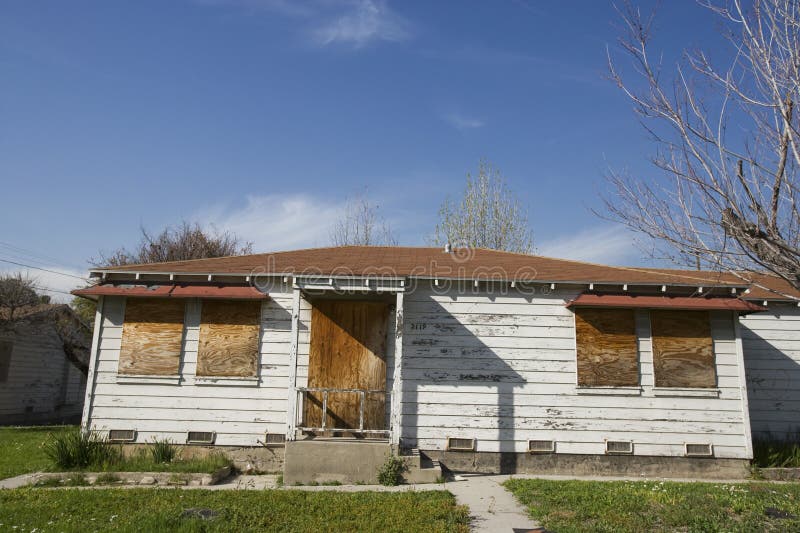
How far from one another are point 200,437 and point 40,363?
17.6 m

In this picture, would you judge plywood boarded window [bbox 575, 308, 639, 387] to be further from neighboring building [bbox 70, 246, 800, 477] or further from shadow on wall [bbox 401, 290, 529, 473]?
shadow on wall [bbox 401, 290, 529, 473]

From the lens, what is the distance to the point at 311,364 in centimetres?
1085

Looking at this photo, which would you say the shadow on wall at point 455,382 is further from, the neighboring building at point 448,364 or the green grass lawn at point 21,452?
the green grass lawn at point 21,452

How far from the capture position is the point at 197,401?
10734 millimetres

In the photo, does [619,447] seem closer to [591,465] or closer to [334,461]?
[591,465]

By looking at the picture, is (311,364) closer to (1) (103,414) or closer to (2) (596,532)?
(1) (103,414)

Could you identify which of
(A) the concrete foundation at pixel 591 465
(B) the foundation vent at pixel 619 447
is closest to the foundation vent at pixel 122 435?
(A) the concrete foundation at pixel 591 465

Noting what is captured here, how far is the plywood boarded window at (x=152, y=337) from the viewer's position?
10.8 meters

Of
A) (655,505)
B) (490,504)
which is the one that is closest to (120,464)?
(490,504)

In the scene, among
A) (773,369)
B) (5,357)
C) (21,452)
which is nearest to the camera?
→ (773,369)

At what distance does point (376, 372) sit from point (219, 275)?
371cm

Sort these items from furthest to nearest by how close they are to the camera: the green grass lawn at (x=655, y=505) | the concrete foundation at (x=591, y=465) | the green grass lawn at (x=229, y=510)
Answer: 1. the concrete foundation at (x=591, y=465)
2. the green grass lawn at (x=655, y=505)
3. the green grass lawn at (x=229, y=510)

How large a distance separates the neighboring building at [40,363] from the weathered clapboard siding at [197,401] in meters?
11.3

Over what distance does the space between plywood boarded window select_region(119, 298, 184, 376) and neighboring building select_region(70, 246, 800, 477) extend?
27 millimetres
